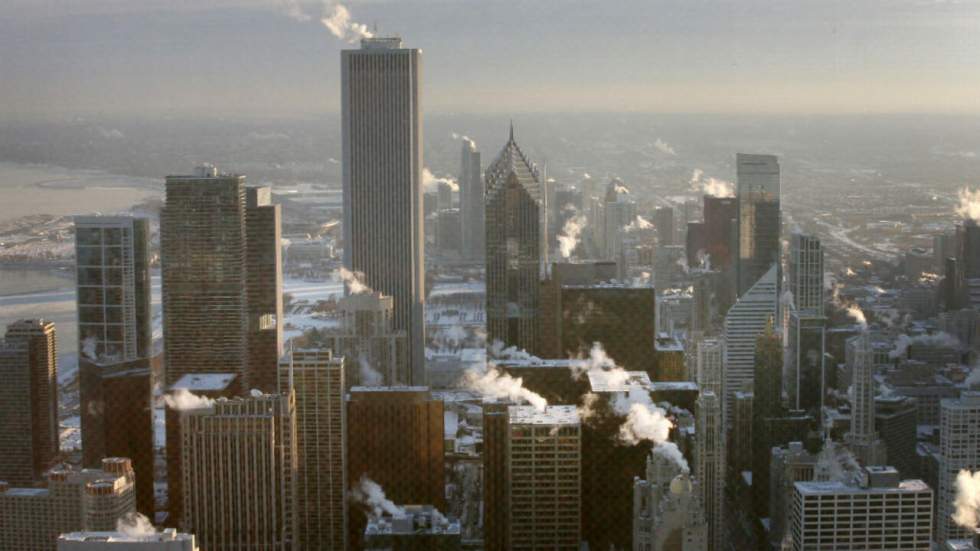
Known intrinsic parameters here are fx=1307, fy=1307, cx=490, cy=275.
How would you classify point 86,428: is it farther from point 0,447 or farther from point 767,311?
point 767,311

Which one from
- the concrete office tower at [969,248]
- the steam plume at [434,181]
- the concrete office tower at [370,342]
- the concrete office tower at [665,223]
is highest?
the steam plume at [434,181]

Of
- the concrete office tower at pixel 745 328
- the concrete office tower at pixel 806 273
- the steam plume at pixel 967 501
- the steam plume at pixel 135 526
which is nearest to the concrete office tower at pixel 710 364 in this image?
the concrete office tower at pixel 745 328

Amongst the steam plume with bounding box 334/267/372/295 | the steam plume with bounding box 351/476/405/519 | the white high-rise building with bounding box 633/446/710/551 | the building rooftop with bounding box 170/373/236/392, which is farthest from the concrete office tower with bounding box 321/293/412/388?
the white high-rise building with bounding box 633/446/710/551

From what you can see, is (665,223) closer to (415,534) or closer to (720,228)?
(720,228)

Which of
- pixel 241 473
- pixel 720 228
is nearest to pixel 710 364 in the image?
pixel 720 228

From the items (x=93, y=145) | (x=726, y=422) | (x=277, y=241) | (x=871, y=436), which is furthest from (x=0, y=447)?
(x=871, y=436)

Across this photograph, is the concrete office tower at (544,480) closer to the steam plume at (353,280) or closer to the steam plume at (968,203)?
the steam plume at (353,280)
